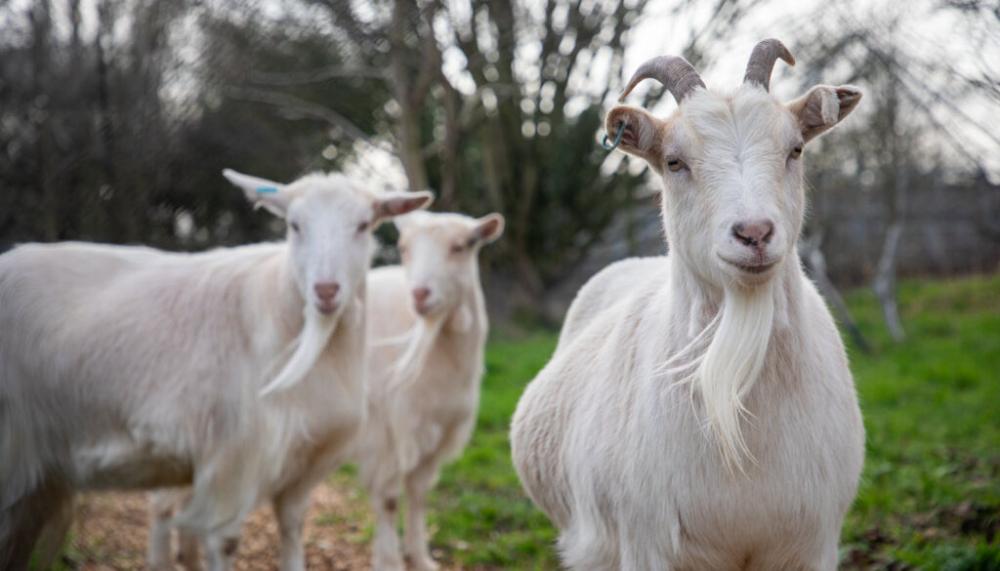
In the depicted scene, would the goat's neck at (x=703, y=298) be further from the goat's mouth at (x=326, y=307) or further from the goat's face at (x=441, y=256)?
the goat's face at (x=441, y=256)

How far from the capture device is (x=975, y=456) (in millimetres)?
6031

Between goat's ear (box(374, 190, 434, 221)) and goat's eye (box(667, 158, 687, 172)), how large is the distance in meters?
2.60

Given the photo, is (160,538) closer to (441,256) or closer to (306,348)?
(306,348)

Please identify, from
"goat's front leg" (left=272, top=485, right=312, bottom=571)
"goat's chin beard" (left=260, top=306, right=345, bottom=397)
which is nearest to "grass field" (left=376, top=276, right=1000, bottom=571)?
"goat's front leg" (left=272, top=485, right=312, bottom=571)

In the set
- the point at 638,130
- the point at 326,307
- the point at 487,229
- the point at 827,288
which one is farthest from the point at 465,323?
the point at 827,288

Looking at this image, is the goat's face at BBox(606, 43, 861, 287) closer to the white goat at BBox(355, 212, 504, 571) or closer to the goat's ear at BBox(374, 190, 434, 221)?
the goat's ear at BBox(374, 190, 434, 221)

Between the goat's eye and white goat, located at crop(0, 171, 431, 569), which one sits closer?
the goat's eye

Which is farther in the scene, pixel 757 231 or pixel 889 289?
pixel 889 289

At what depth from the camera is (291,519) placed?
4949 millimetres

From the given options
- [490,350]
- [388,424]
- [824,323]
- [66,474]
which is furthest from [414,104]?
[824,323]

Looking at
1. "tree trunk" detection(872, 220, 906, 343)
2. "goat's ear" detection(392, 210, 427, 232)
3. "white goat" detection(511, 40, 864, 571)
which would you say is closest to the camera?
"white goat" detection(511, 40, 864, 571)

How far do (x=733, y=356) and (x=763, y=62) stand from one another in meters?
0.98

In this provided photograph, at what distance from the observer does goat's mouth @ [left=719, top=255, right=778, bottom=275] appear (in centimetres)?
248

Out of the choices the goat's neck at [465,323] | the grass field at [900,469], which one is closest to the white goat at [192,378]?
the goat's neck at [465,323]
